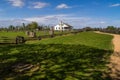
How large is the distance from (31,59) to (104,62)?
14.6 feet

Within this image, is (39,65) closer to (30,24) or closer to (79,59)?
(79,59)

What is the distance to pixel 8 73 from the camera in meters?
11.6

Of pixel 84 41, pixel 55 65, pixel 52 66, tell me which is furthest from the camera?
pixel 84 41

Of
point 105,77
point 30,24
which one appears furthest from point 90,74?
point 30,24

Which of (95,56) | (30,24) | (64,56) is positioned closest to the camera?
(64,56)

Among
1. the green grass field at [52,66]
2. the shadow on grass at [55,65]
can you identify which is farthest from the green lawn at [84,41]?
the green grass field at [52,66]

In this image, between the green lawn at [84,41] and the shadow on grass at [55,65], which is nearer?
the shadow on grass at [55,65]

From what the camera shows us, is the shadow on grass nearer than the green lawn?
Yes

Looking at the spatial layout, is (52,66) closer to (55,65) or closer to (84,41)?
(55,65)

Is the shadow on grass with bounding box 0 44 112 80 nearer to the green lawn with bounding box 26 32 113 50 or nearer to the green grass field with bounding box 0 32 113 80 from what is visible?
the green grass field with bounding box 0 32 113 80

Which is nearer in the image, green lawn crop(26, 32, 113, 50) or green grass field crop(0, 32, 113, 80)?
green grass field crop(0, 32, 113, 80)

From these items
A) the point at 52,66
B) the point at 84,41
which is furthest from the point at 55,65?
the point at 84,41

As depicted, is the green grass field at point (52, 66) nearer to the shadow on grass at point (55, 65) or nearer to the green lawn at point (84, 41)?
the shadow on grass at point (55, 65)

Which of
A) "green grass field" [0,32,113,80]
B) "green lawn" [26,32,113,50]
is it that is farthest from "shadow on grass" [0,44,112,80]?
"green lawn" [26,32,113,50]
